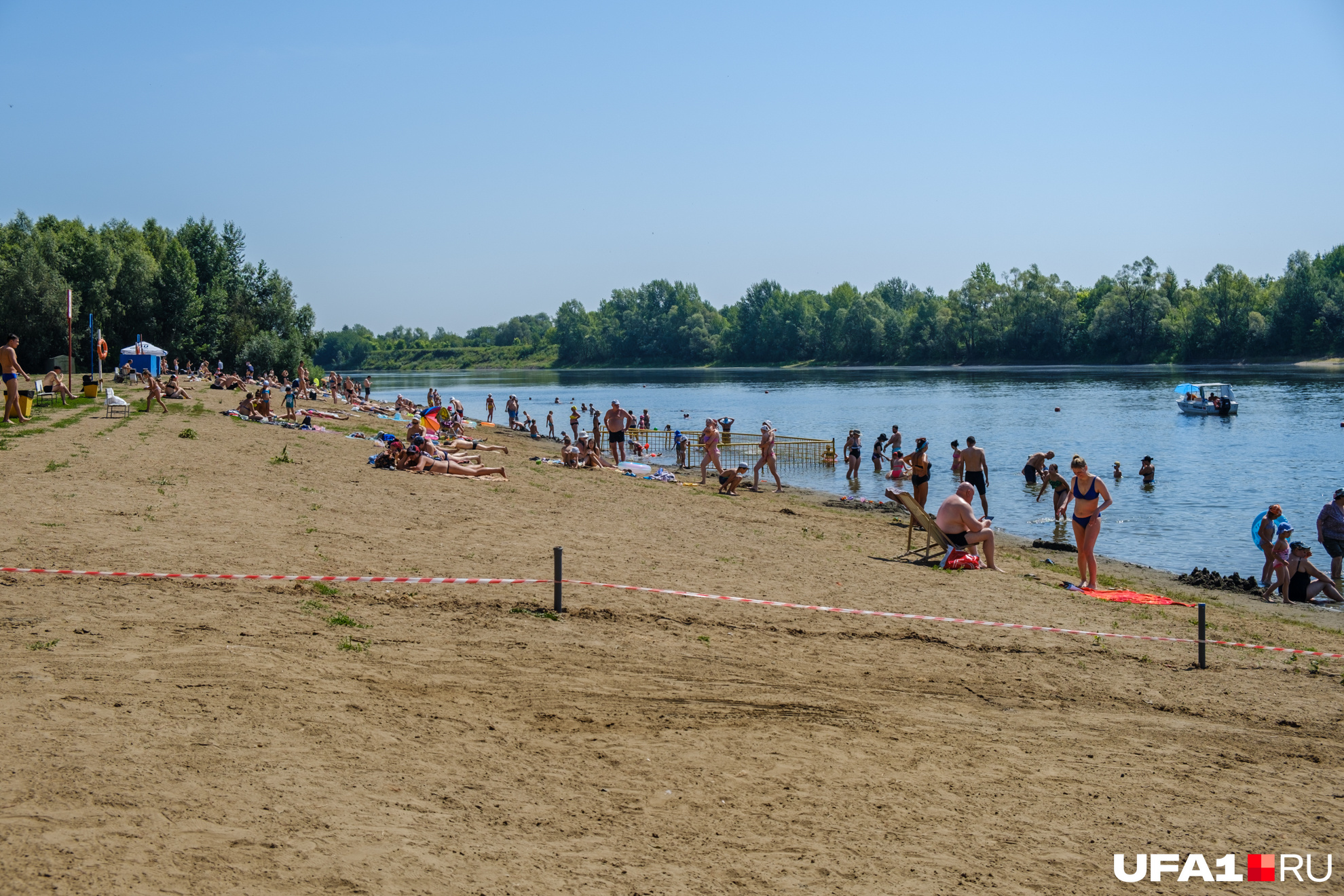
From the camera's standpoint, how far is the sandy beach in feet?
15.2

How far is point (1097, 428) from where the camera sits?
45.2m

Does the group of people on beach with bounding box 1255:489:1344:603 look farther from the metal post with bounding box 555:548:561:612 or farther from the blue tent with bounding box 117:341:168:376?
the blue tent with bounding box 117:341:168:376

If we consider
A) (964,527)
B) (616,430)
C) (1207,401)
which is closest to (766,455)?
(616,430)

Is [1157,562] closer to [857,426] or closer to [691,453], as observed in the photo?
[691,453]

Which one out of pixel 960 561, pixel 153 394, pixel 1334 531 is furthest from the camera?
pixel 153 394

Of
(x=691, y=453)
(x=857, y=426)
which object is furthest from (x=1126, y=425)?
(x=691, y=453)

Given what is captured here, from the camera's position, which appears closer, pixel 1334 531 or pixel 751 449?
pixel 1334 531

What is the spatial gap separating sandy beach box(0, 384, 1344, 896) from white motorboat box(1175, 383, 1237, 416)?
4233 cm

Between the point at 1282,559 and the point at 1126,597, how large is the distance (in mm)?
3535

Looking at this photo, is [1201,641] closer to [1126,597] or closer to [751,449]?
[1126,597]

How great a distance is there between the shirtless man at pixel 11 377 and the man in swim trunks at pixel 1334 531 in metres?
22.2

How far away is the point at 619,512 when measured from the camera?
591 inches

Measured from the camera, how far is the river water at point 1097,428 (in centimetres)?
2062

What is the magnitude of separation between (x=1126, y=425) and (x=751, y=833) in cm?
4621
